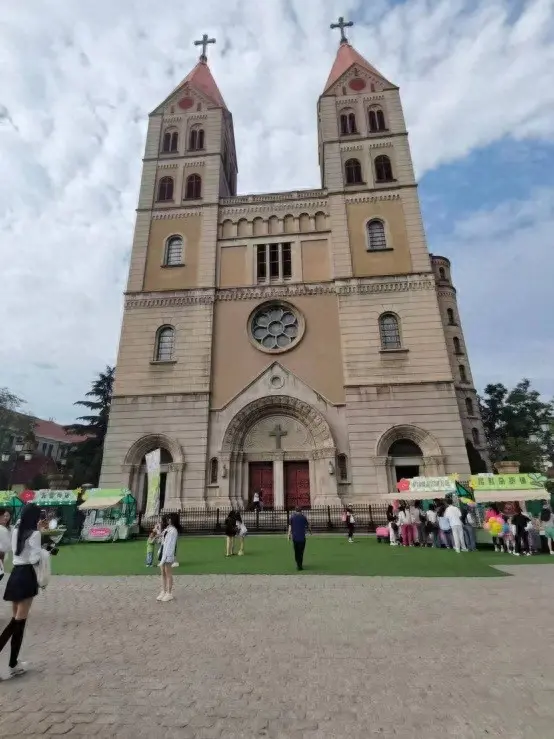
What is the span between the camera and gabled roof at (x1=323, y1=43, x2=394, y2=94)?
32828 mm

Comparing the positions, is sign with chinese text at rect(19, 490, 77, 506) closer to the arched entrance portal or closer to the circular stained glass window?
the circular stained glass window

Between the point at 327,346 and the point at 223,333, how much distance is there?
6.46 metres

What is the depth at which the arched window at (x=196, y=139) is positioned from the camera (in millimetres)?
31828

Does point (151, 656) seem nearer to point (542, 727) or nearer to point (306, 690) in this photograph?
point (306, 690)

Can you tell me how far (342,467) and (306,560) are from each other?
10576 millimetres

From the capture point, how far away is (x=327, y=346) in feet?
81.9

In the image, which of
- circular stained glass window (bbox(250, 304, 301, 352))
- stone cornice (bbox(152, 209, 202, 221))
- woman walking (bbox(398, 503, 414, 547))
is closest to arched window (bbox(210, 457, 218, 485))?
circular stained glass window (bbox(250, 304, 301, 352))

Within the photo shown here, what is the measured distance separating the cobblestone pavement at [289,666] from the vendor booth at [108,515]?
1132 centimetres

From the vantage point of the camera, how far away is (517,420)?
1774 inches

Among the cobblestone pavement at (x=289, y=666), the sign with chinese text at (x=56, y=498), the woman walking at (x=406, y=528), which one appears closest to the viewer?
the cobblestone pavement at (x=289, y=666)

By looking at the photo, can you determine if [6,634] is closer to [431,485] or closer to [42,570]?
[42,570]

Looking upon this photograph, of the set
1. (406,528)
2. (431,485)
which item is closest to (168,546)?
(406,528)

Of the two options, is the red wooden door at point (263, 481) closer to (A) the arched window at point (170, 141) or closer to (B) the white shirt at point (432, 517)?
(B) the white shirt at point (432, 517)

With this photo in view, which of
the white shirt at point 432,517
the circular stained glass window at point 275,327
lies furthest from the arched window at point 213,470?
the white shirt at point 432,517
